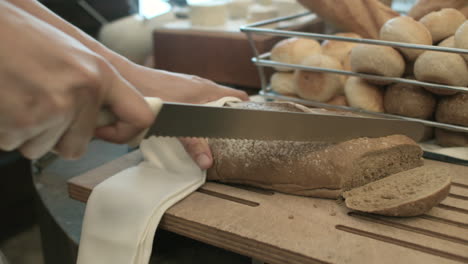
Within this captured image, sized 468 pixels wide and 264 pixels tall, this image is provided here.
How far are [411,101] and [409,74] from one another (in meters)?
0.08

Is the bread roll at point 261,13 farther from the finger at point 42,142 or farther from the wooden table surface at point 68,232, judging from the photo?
the finger at point 42,142

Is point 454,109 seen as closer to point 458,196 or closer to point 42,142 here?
point 458,196

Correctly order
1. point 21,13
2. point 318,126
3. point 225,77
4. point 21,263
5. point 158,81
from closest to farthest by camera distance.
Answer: point 21,13 → point 318,126 → point 158,81 → point 225,77 → point 21,263

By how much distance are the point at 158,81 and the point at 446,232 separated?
57cm

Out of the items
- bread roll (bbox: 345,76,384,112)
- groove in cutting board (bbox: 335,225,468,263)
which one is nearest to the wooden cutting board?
groove in cutting board (bbox: 335,225,468,263)

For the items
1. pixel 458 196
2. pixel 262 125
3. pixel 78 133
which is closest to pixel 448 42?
pixel 458 196

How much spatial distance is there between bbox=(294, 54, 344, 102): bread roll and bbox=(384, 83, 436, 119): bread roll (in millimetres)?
127

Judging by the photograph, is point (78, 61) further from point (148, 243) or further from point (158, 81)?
point (158, 81)

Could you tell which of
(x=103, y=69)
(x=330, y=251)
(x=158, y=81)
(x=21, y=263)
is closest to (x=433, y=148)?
(x=330, y=251)

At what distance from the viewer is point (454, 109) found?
0.83 m

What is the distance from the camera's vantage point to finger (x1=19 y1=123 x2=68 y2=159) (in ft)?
1.46

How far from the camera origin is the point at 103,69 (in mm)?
460

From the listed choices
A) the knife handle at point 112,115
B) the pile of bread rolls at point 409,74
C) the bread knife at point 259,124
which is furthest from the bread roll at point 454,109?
the knife handle at point 112,115

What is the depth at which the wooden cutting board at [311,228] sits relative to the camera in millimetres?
586
